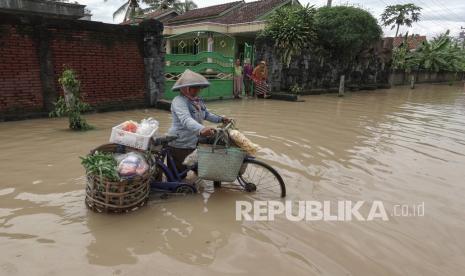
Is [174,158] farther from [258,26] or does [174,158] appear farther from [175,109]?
[258,26]

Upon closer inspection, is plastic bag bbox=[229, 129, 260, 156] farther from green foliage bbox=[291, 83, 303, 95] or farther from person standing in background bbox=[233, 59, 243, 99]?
green foliage bbox=[291, 83, 303, 95]

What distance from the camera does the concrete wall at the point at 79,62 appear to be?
8164 millimetres

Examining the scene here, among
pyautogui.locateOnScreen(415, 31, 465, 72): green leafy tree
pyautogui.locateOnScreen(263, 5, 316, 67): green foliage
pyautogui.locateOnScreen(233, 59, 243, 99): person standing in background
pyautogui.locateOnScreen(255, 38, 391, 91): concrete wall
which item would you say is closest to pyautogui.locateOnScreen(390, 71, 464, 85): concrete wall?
pyautogui.locateOnScreen(415, 31, 465, 72): green leafy tree

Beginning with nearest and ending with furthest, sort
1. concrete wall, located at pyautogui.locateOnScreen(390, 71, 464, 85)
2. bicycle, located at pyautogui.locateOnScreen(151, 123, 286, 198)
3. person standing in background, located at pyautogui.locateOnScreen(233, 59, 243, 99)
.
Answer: bicycle, located at pyautogui.locateOnScreen(151, 123, 286, 198) → person standing in background, located at pyautogui.locateOnScreen(233, 59, 243, 99) → concrete wall, located at pyautogui.locateOnScreen(390, 71, 464, 85)

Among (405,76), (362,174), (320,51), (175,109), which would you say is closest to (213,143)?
(175,109)

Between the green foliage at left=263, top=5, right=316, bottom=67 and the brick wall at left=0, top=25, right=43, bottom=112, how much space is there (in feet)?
33.1

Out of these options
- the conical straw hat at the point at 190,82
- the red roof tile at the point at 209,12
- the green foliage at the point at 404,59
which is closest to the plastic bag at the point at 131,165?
the conical straw hat at the point at 190,82

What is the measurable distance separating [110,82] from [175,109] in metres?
6.72

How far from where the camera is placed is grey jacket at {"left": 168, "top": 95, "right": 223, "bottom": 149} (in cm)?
389

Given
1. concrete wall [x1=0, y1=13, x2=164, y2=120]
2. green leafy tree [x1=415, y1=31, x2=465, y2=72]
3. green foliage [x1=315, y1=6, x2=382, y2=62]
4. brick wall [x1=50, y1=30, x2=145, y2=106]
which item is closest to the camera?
concrete wall [x1=0, y1=13, x2=164, y2=120]

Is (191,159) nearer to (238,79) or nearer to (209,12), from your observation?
(238,79)

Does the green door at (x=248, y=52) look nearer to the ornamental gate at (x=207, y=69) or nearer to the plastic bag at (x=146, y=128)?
the ornamental gate at (x=207, y=69)

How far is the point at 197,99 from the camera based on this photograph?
13.8 feet

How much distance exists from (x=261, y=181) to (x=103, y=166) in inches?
75.0
